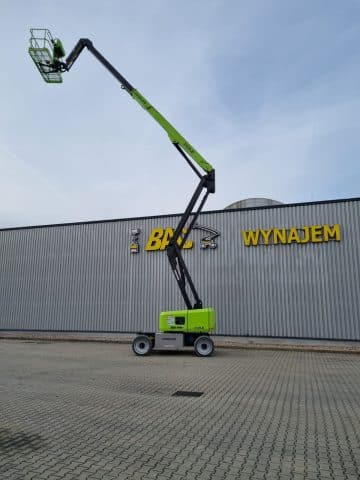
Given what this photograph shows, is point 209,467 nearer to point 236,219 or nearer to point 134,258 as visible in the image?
point 236,219

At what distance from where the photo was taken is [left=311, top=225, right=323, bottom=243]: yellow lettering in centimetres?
2114

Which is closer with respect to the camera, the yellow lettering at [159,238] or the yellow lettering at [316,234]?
the yellow lettering at [316,234]

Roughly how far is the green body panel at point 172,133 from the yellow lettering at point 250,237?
5.93 m

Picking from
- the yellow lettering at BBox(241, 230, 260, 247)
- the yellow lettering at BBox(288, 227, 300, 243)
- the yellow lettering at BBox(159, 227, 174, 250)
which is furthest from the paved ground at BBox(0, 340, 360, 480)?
the yellow lettering at BBox(159, 227, 174, 250)

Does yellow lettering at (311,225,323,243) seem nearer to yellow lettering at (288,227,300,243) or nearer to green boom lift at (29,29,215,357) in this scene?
yellow lettering at (288,227,300,243)

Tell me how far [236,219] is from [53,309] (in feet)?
45.9

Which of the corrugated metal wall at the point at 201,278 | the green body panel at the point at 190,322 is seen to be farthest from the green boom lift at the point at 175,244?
the corrugated metal wall at the point at 201,278

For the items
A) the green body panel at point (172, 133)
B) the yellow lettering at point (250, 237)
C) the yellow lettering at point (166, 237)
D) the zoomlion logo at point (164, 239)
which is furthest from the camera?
the yellow lettering at point (166, 237)

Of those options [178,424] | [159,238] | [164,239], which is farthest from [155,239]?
[178,424]

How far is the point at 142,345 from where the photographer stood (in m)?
17.1

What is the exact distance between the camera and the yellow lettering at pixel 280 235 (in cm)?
2180

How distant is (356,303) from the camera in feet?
65.5

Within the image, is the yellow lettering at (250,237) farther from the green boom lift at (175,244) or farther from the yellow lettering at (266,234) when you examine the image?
the green boom lift at (175,244)

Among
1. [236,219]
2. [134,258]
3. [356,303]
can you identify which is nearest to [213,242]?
[236,219]
